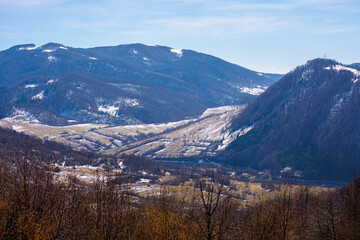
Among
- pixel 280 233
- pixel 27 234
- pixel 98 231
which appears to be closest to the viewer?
pixel 27 234

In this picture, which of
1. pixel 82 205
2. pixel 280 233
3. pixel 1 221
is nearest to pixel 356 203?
pixel 280 233

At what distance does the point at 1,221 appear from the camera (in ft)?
136

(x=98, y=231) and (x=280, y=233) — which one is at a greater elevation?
(x=98, y=231)

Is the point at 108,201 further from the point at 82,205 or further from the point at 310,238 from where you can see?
the point at 310,238

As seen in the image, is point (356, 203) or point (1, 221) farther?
point (356, 203)

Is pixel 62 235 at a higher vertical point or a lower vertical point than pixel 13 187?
lower

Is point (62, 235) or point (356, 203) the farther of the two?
point (356, 203)

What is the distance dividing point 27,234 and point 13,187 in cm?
1159

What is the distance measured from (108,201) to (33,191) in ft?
34.7

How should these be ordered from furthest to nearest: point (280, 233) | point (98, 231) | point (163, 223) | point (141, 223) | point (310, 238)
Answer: point (310, 238) → point (280, 233) → point (141, 223) → point (163, 223) → point (98, 231)

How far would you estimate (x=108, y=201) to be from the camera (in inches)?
2111

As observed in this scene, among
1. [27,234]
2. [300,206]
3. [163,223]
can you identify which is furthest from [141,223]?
[300,206]

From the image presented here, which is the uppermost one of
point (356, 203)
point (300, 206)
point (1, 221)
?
point (1, 221)

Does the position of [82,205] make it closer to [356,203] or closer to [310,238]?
[310,238]
